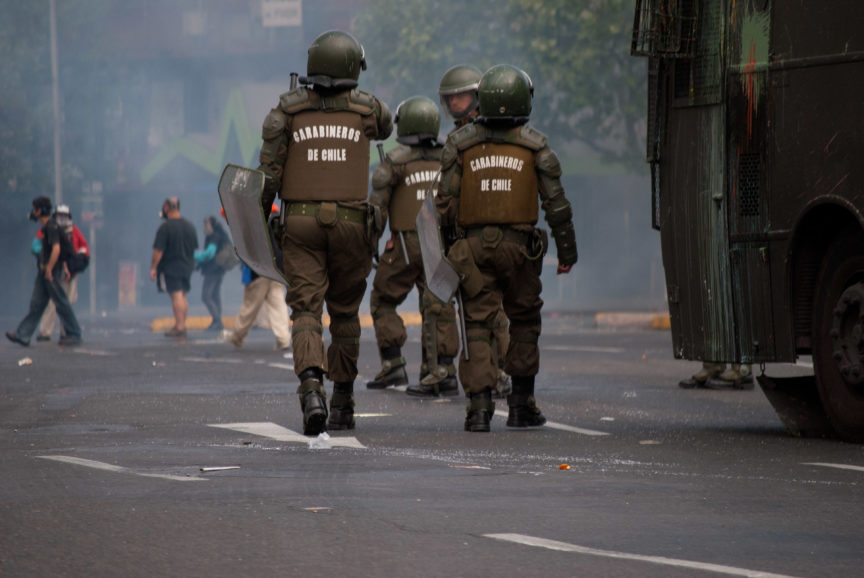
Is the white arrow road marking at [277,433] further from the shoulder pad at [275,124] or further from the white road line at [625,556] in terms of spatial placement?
the white road line at [625,556]

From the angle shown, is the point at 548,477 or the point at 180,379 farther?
the point at 180,379

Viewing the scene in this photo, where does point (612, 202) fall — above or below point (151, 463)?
above

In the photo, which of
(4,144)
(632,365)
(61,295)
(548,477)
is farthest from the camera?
(4,144)

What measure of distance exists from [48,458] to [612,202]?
38883mm

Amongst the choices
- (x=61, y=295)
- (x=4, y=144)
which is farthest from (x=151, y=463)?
(x=4, y=144)

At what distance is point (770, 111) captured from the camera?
9.19 meters

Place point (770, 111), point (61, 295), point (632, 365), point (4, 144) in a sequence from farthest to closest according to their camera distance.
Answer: point (4, 144) → point (61, 295) → point (632, 365) → point (770, 111)

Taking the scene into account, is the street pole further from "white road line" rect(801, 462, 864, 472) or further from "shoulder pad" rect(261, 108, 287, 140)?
"white road line" rect(801, 462, 864, 472)

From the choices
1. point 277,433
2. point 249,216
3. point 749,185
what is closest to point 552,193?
point 749,185

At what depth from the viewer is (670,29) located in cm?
967

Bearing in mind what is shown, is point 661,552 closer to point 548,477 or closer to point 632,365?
point 548,477

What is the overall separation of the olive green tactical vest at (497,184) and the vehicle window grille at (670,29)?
91 centimetres

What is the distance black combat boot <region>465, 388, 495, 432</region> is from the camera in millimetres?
9594

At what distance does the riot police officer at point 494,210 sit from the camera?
963 cm
